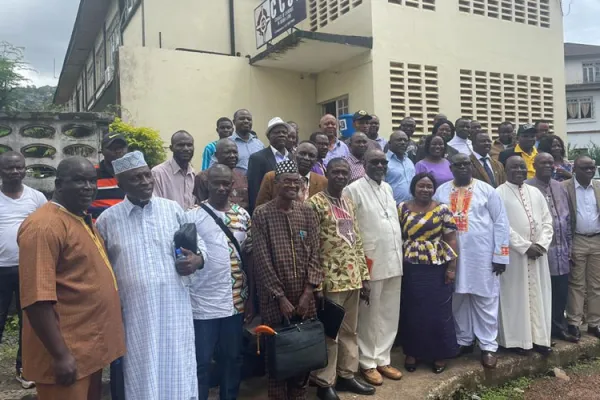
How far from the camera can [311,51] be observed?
9.16 metres

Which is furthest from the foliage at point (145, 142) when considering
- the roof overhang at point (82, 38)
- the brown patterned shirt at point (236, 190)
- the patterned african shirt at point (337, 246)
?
the roof overhang at point (82, 38)

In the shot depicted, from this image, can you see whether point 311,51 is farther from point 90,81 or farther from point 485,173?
point 90,81

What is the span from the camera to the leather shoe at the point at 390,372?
14.7 feet

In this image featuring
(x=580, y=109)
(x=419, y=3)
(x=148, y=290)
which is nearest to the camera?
(x=148, y=290)

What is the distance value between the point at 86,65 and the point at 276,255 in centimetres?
1834

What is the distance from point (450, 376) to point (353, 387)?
105cm

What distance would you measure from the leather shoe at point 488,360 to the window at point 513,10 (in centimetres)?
745

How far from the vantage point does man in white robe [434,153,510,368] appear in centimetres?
482

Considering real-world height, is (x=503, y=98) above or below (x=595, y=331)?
above

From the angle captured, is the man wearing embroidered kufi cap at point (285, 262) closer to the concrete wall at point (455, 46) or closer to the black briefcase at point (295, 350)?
the black briefcase at point (295, 350)

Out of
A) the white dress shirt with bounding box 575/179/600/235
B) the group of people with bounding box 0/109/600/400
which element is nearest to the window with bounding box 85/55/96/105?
the group of people with bounding box 0/109/600/400

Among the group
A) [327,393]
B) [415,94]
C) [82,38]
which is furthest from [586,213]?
[82,38]

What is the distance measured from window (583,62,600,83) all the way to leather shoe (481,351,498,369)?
34.0m

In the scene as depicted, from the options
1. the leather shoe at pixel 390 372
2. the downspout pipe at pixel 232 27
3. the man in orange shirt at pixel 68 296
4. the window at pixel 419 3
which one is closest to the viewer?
the man in orange shirt at pixel 68 296
